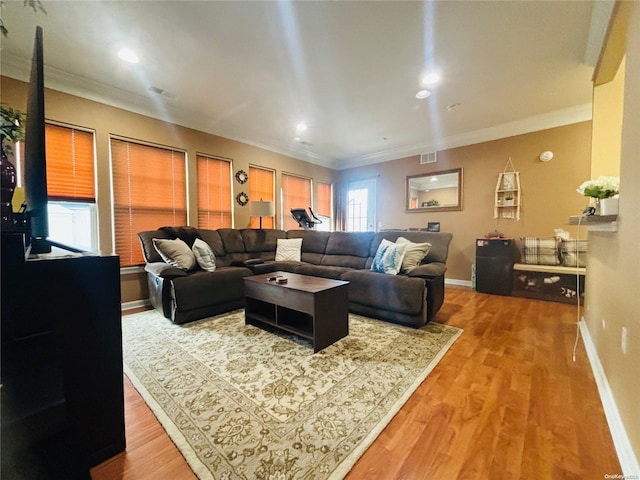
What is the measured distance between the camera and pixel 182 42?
92.5 inches

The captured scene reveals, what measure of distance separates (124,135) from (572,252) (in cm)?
639

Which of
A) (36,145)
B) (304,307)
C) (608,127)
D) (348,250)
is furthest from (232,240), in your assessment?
(608,127)

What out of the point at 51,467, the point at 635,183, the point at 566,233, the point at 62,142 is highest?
the point at 62,142

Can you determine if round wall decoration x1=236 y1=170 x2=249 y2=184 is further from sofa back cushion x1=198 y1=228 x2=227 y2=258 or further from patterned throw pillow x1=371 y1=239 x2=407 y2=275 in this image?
patterned throw pillow x1=371 y1=239 x2=407 y2=275

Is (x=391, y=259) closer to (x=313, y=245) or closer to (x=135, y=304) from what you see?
(x=313, y=245)

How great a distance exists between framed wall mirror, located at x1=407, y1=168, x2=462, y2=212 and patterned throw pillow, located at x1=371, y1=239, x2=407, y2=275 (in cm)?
252

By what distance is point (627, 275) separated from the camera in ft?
4.09

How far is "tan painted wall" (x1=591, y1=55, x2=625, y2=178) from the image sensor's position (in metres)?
2.26

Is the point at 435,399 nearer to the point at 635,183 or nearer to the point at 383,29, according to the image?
the point at 635,183

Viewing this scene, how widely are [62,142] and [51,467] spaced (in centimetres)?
349

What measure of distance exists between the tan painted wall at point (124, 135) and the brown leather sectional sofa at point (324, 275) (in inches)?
18.5

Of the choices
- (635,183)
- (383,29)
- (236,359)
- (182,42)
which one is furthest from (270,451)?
(182,42)

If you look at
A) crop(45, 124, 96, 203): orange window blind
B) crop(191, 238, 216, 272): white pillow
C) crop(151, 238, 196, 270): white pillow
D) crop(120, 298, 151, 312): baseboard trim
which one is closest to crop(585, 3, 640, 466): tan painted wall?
crop(191, 238, 216, 272): white pillow

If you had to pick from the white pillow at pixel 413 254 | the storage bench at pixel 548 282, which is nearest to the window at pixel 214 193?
the white pillow at pixel 413 254
